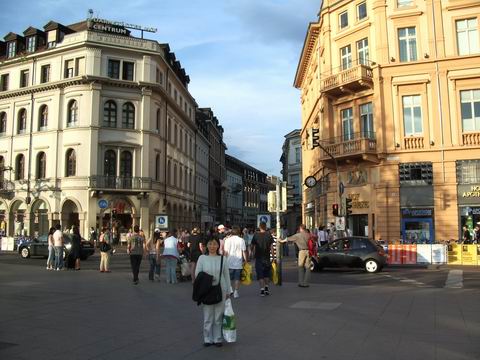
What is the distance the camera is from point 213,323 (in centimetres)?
724

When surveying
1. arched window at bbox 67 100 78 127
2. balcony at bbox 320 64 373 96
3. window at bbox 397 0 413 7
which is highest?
window at bbox 397 0 413 7

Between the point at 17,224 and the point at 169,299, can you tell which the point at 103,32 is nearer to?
the point at 17,224

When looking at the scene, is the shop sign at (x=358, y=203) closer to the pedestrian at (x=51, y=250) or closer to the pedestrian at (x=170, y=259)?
the pedestrian at (x=170, y=259)

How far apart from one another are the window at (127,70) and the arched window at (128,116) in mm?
2435

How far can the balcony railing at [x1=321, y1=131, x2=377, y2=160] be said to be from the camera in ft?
98.2

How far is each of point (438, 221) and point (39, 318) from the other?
25.0m

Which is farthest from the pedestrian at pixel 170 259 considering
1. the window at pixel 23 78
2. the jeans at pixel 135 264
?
the window at pixel 23 78

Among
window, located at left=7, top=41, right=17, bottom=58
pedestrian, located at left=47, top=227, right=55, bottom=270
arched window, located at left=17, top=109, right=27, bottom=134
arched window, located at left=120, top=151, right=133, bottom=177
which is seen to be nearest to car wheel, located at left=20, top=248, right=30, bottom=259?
pedestrian, located at left=47, top=227, right=55, bottom=270

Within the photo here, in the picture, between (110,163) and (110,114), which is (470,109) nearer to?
(110,163)

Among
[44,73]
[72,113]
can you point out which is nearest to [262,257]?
[72,113]

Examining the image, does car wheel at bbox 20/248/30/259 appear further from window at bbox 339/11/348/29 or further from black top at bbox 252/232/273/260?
window at bbox 339/11/348/29

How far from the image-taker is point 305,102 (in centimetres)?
5072

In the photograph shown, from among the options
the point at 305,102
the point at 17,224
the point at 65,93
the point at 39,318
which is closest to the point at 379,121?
the point at 305,102

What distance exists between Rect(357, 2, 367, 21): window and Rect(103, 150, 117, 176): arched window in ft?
76.7
